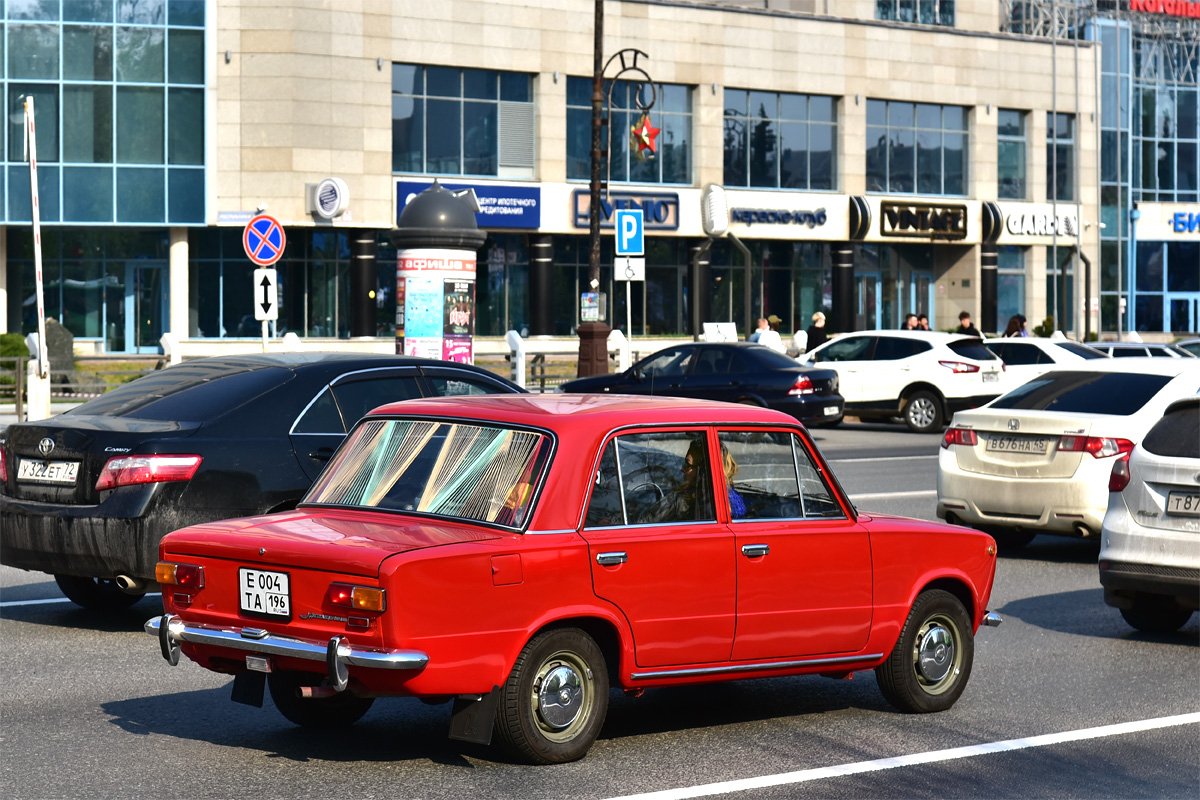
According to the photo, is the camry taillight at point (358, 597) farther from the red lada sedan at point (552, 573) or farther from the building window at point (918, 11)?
the building window at point (918, 11)

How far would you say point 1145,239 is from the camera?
221 feet

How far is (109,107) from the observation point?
144ft

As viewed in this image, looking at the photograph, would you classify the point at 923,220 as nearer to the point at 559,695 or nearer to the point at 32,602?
the point at 32,602

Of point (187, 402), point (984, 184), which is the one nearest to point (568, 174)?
point (984, 184)

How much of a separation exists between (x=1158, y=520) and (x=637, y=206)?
42.0 m

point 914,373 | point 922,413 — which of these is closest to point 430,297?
point 914,373

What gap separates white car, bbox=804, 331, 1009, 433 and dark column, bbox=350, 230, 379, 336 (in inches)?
834

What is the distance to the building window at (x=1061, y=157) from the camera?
61.2 meters

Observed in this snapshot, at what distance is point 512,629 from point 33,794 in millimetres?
1790

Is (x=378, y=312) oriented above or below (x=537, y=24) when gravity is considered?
below

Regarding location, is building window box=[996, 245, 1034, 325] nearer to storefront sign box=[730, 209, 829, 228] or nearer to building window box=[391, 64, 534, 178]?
storefront sign box=[730, 209, 829, 228]

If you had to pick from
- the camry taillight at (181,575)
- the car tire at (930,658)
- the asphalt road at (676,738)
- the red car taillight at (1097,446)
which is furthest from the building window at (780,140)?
the camry taillight at (181,575)

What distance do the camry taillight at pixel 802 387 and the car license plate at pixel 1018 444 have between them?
11.1m

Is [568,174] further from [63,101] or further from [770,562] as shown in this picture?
[770,562]
